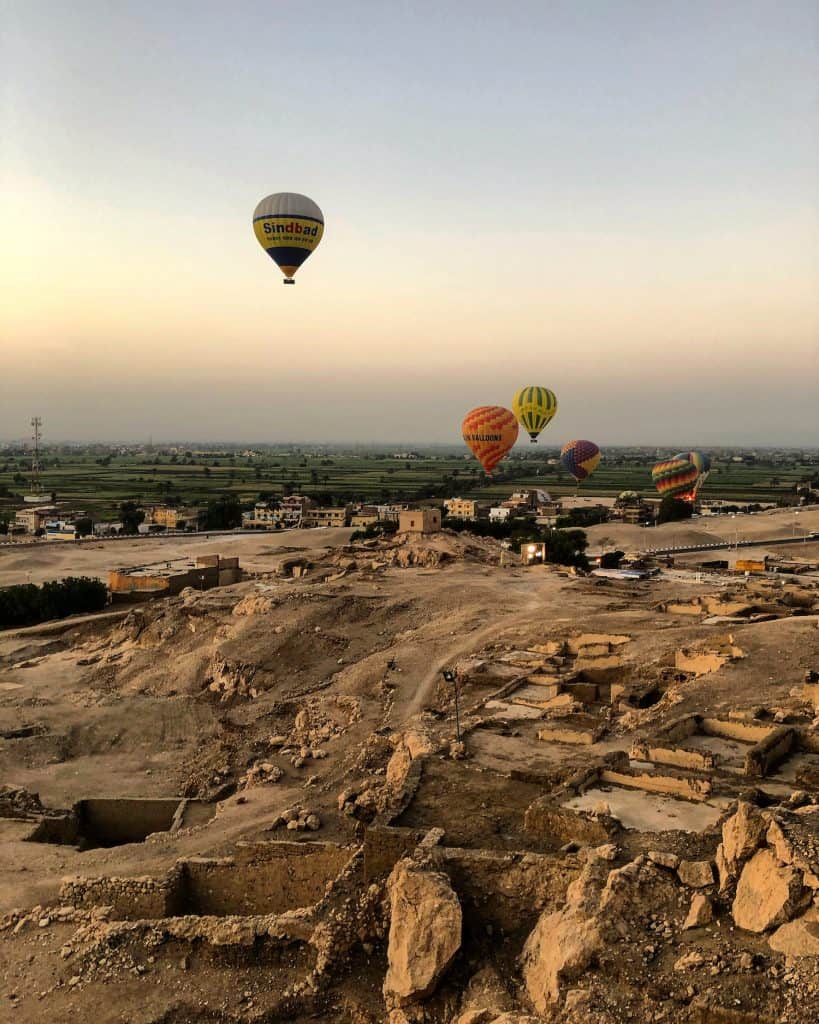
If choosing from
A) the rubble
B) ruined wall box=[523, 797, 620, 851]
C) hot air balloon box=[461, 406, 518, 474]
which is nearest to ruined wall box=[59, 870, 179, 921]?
the rubble

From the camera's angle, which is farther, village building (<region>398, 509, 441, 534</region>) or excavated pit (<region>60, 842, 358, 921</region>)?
village building (<region>398, 509, 441, 534</region>)

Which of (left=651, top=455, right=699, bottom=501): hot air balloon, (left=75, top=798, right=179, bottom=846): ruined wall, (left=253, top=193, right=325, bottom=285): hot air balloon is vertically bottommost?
(left=75, top=798, right=179, bottom=846): ruined wall

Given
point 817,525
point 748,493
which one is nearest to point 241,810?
point 817,525

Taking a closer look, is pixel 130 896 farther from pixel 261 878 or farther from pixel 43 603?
pixel 43 603

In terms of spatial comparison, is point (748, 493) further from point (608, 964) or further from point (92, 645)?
point (608, 964)

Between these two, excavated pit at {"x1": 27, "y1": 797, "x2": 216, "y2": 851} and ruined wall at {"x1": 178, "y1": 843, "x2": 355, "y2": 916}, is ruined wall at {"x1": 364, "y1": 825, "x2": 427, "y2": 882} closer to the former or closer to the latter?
ruined wall at {"x1": 178, "y1": 843, "x2": 355, "y2": 916}

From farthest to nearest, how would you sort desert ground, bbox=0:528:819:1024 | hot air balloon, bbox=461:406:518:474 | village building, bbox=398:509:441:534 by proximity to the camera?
1. hot air balloon, bbox=461:406:518:474
2. village building, bbox=398:509:441:534
3. desert ground, bbox=0:528:819:1024
